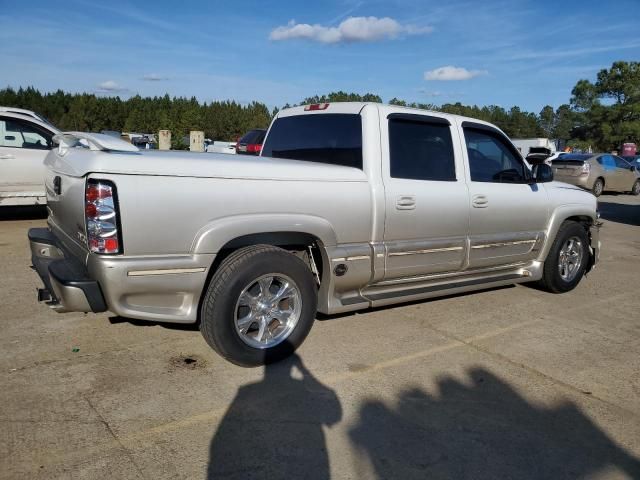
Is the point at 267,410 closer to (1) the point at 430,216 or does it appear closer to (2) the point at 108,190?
(2) the point at 108,190

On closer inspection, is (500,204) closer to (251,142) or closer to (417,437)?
(417,437)

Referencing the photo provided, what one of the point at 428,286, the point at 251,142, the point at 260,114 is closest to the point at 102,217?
the point at 428,286

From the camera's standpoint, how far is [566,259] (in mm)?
5992

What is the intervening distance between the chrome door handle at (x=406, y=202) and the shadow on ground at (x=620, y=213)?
33.1 feet

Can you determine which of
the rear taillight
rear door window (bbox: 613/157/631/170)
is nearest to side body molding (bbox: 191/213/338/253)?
the rear taillight

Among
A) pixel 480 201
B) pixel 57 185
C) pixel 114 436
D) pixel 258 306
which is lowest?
pixel 114 436

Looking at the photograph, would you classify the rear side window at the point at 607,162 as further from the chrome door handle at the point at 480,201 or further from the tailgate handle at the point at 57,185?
the tailgate handle at the point at 57,185

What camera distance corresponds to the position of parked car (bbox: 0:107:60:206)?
8.62 metres

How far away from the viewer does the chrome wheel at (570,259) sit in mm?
5930

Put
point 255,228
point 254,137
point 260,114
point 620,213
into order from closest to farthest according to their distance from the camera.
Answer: point 255,228 → point 620,213 → point 254,137 → point 260,114

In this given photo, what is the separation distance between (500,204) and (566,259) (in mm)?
1527

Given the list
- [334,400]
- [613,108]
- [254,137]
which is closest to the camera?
[334,400]

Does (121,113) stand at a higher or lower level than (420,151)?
higher

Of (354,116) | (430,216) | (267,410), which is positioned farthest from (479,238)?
(267,410)
